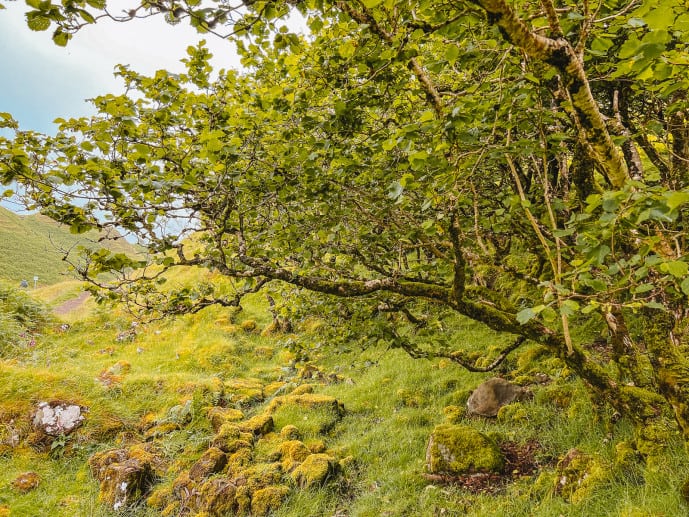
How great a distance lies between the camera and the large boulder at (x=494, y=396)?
8461 mm

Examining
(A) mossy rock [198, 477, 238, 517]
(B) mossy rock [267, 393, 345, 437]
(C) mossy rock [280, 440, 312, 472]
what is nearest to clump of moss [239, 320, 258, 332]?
(B) mossy rock [267, 393, 345, 437]

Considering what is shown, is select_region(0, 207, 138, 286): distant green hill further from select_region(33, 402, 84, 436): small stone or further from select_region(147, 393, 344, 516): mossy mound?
select_region(147, 393, 344, 516): mossy mound

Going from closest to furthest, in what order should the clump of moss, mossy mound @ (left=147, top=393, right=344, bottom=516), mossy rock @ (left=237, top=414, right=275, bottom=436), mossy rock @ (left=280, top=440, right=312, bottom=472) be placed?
1. mossy mound @ (left=147, top=393, right=344, bottom=516)
2. mossy rock @ (left=280, top=440, right=312, bottom=472)
3. mossy rock @ (left=237, top=414, right=275, bottom=436)
4. the clump of moss

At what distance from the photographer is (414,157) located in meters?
2.82

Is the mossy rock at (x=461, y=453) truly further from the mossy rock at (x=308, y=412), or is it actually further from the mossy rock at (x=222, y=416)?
the mossy rock at (x=222, y=416)

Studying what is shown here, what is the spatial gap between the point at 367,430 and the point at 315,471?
2.39 metres

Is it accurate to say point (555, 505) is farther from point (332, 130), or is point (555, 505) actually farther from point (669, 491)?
point (332, 130)

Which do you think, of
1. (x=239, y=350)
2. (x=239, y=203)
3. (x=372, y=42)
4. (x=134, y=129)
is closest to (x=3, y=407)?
(x=239, y=350)

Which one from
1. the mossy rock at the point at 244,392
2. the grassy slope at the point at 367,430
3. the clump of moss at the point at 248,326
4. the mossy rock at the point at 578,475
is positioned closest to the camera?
the mossy rock at the point at 578,475

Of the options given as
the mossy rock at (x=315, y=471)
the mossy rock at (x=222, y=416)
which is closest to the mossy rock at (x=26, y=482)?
the mossy rock at (x=222, y=416)

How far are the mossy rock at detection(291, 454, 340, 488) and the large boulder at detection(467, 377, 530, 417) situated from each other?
3438mm

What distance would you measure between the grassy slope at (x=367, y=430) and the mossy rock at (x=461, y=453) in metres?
0.38

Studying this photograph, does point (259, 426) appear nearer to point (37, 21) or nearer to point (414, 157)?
point (414, 157)

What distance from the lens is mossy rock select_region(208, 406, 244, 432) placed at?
1098 centimetres
